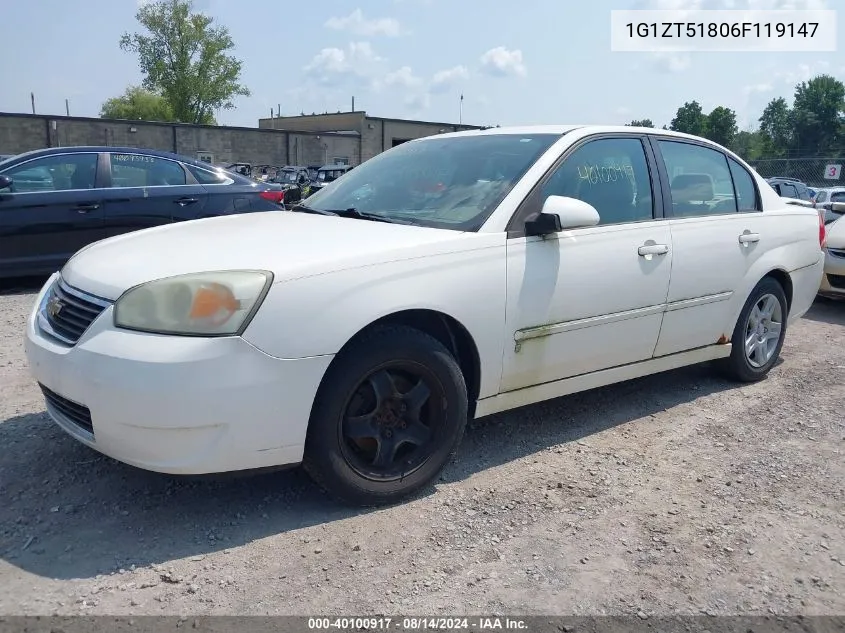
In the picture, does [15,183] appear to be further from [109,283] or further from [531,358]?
[531,358]

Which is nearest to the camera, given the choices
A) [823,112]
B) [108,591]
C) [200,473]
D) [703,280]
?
[108,591]

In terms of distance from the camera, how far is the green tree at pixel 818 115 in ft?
191

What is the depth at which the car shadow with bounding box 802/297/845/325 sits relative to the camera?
773cm

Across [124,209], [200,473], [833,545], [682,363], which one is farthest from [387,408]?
[124,209]

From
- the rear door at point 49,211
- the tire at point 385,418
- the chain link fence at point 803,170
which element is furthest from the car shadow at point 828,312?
the chain link fence at point 803,170

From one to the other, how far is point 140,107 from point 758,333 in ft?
250

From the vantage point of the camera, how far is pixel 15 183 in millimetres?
7336

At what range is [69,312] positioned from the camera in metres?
3.05

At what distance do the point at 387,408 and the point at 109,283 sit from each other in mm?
1235

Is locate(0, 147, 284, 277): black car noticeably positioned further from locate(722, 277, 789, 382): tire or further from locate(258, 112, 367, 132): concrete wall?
locate(258, 112, 367, 132): concrete wall

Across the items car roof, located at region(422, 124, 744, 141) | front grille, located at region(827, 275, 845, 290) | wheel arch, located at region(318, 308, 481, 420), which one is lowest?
front grille, located at region(827, 275, 845, 290)

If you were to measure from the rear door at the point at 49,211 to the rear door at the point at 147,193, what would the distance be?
0.48 feet

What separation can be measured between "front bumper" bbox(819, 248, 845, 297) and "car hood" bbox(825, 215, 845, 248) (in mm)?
56

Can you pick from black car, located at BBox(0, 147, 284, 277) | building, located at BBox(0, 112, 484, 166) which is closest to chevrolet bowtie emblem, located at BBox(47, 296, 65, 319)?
black car, located at BBox(0, 147, 284, 277)
